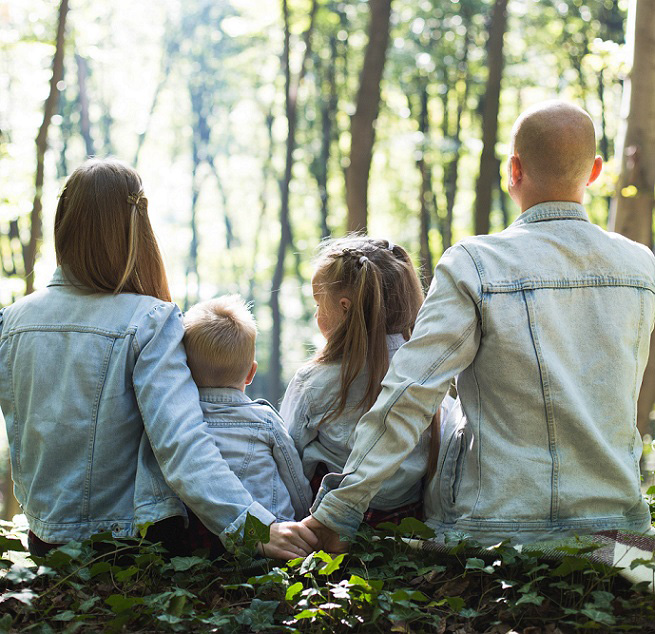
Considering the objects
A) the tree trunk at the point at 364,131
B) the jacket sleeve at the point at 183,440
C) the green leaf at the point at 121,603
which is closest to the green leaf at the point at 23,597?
the green leaf at the point at 121,603

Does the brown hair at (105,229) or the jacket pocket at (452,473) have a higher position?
the brown hair at (105,229)

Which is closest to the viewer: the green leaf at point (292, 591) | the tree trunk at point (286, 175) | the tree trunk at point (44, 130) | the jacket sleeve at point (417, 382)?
the green leaf at point (292, 591)

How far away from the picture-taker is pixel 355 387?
339cm

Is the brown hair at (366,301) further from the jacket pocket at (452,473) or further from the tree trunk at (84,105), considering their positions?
the tree trunk at (84,105)

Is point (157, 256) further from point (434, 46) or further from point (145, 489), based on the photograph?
point (434, 46)

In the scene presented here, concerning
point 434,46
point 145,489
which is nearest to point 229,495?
point 145,489

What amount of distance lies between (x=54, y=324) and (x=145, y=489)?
0.77m

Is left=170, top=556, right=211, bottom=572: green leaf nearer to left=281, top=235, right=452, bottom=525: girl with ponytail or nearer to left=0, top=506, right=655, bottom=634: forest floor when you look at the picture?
left=0, top=506, right=655, bottom=634: forest floor

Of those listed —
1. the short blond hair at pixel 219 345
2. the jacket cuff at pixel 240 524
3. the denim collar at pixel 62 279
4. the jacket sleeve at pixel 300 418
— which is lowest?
the jacket cuff at pixel 240 524

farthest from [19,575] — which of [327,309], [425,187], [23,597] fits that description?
[425,187]

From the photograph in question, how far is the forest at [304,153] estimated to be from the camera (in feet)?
8.33

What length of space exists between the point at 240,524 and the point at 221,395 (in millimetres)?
594

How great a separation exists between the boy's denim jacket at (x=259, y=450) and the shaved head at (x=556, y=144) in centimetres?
147

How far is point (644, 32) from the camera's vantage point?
5.64 m
